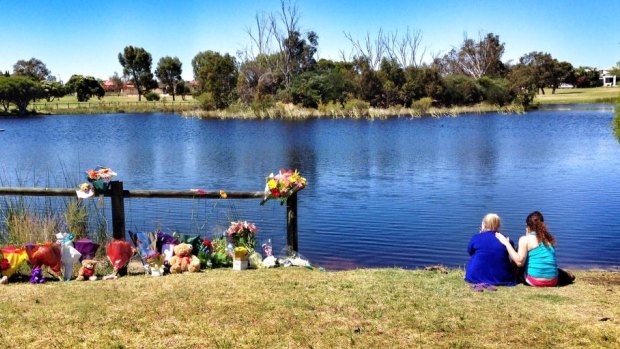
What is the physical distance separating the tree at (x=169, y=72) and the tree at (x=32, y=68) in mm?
34242

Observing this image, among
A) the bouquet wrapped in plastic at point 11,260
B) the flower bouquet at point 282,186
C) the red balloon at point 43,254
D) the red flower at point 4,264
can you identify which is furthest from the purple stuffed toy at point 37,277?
the flower bouquet at point 282,186

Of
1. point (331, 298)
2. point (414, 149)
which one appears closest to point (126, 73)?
point (414, 149)

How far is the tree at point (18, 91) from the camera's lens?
9044 centimetres

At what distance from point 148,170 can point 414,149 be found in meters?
14.9

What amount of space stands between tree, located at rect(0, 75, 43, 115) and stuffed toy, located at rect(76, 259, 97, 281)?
9202cm

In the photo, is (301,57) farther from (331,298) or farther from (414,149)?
(331,298)

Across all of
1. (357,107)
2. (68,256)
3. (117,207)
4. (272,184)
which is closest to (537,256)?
(272,184)

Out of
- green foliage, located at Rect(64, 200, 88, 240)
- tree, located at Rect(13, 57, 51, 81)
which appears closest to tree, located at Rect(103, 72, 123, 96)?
tree, located at Rect(13, 57, 51, 81)

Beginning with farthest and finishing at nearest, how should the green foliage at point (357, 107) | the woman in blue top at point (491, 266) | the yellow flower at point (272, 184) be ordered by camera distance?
the green foliage at point (357, 107), the yellow flower at point (272, 184), the woman in blue top at point (491, 266)

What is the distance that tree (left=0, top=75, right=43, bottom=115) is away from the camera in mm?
90438

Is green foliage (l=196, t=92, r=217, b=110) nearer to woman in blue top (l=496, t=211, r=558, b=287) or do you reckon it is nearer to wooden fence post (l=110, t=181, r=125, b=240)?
wooden fence post (l=110, t=181, r=125, b=240)

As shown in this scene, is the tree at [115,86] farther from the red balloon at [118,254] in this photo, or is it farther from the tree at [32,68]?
the red balloon at [118,254]

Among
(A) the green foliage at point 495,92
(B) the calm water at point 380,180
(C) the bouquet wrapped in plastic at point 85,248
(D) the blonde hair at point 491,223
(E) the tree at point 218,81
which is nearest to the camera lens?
(D) the blonde hair at point 491,223

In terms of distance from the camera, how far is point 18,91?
91.9 meters
